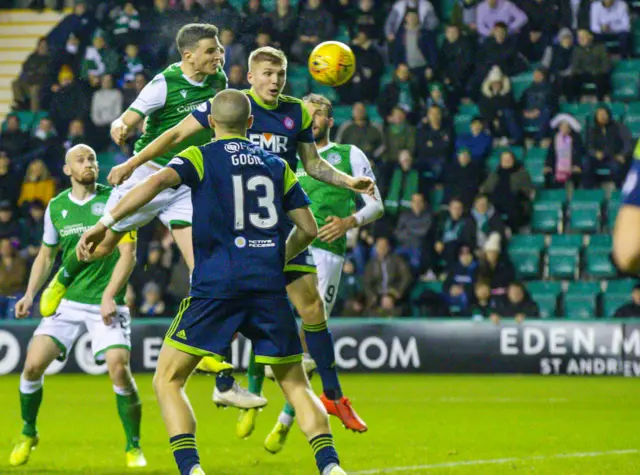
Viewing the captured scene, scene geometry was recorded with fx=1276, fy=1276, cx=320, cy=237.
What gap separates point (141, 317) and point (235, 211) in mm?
12533

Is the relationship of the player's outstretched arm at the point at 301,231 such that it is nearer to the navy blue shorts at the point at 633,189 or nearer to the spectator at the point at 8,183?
the navy blue shorts at the point at 633,189

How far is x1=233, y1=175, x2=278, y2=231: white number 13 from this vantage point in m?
6.68

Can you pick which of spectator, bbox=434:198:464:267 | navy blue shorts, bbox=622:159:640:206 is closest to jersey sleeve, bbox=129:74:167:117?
navy blue shorts, bbox=622:159:640:206

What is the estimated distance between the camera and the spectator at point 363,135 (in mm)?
20094

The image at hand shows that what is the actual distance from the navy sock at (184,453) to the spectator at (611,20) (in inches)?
645

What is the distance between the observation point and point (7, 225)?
66.6ft

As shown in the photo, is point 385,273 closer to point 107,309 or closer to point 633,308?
point 633,308

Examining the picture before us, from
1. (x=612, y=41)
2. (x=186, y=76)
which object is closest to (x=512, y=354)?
(x=612, y=41)

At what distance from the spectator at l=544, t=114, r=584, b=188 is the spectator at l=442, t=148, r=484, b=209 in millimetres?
1235

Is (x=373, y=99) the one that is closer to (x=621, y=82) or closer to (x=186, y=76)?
(x=621, y=82)

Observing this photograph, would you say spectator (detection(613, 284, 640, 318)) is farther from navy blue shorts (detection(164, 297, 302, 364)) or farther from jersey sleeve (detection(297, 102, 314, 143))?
navy blue shorts (detection(164, 297, 302, 364))

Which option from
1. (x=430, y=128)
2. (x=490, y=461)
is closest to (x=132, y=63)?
(x=430, y=128)

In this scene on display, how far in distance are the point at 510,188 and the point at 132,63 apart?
7047mm

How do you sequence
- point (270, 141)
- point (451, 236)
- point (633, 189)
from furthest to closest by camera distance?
point (451, 236) → point (270, 141) → point (633, 189)
